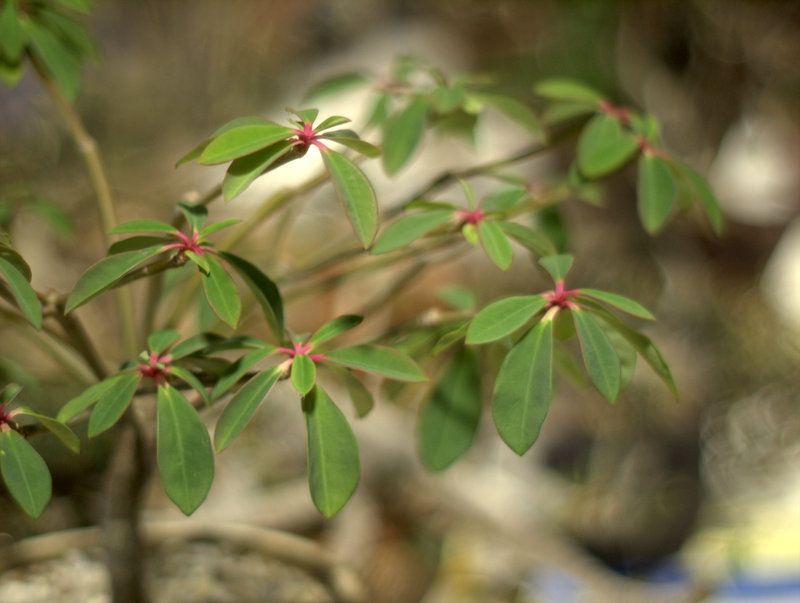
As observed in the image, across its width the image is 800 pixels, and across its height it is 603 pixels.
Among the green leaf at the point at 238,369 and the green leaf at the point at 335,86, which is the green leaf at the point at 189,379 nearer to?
the green leaf at the point at 238,369

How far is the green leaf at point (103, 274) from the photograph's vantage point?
0.43 meters

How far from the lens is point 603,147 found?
618 millimetres

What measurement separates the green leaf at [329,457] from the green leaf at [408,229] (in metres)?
0.10

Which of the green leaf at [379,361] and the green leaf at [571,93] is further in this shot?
the green leaf at [571,93]

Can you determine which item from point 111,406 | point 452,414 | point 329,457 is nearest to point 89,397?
point 111,406

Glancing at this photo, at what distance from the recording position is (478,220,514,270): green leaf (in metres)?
0.50

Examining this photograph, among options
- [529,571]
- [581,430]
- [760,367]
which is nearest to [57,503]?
[529,571]

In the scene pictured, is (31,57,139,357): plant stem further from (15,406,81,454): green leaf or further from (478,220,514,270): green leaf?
(478,220,514,270): green leaf

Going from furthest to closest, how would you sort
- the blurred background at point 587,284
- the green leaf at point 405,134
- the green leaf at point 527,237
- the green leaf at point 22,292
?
the blurred background at point 587,284, the green leaf at point 405,134, the green leaf at point 527,237, the green leaf at point 22,292

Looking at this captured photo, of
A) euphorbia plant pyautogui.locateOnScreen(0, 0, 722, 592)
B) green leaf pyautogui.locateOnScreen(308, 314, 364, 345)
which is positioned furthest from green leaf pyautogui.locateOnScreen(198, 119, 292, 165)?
green leaf pyautogui.locateOnScreen(308, 314, 364, 345)

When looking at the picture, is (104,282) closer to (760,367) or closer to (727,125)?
(760,367)

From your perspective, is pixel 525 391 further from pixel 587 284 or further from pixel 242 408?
pixel 587 284

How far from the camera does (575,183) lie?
2.15 ft

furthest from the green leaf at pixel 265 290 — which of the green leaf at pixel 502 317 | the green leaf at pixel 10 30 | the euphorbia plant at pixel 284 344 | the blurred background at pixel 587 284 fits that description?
the blurred background at pixel 587 284
